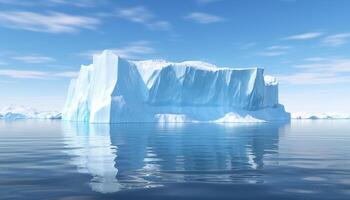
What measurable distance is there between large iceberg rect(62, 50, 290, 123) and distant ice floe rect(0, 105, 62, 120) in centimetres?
6292

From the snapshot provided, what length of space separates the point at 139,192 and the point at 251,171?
5635 mm

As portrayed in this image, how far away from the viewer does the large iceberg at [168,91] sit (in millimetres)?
80188

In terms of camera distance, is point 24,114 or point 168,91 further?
point 24,114

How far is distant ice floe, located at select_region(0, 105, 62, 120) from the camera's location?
160625 mm

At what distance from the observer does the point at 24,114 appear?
172250mm

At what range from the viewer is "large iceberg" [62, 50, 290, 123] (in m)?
80.2

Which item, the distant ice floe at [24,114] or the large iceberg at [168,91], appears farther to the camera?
the distant ice floe at [24,114]

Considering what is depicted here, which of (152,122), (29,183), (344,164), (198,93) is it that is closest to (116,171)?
(29,183)

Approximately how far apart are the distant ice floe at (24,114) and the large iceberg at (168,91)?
206 ft

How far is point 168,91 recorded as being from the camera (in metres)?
90.2

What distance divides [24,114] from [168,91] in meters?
105

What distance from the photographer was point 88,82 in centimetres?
9450

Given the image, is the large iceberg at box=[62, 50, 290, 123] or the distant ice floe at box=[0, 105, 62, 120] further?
the distant ice floe at box=[0, 105, 62, 120]

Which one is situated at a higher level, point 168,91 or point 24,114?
point 168,91
